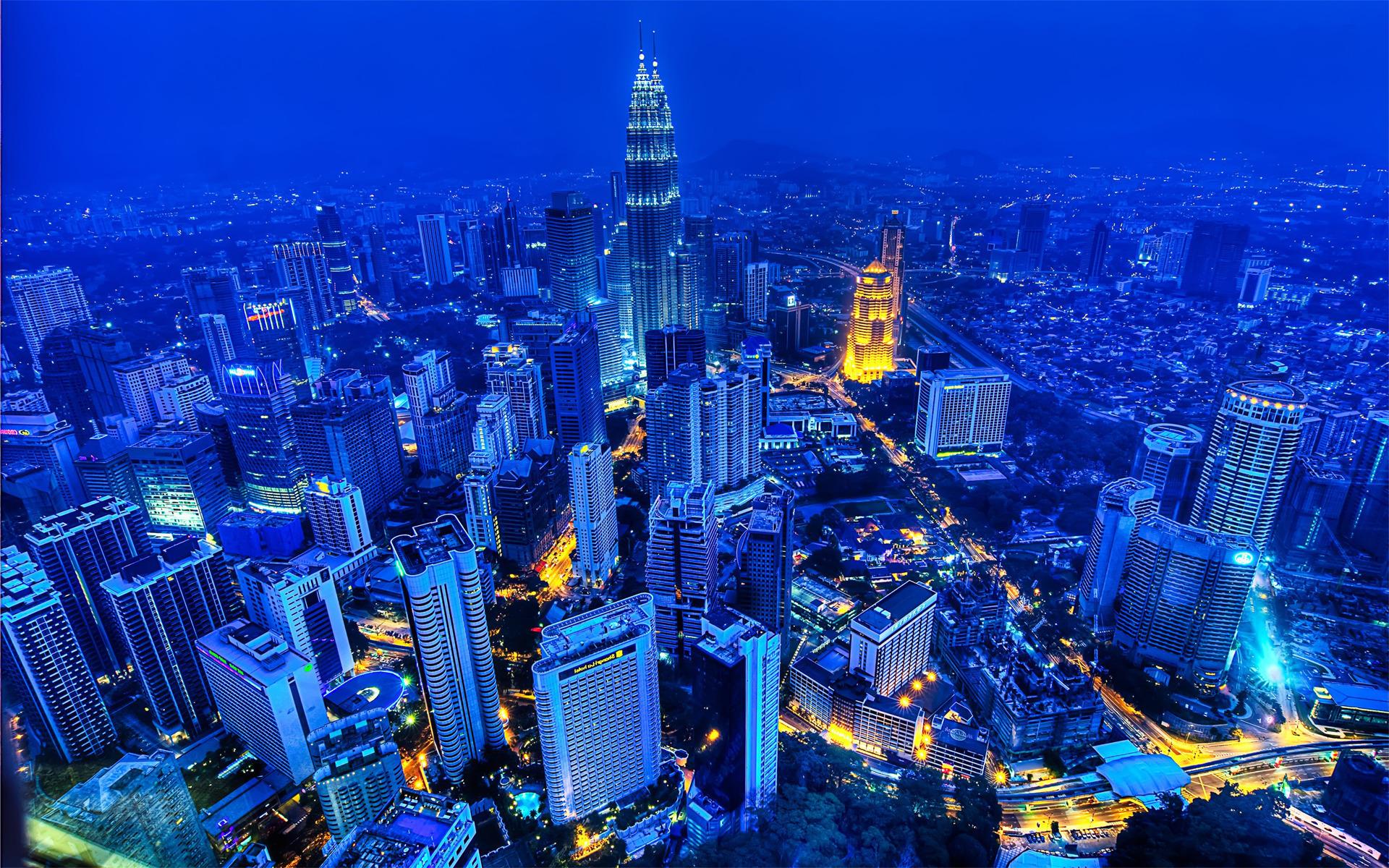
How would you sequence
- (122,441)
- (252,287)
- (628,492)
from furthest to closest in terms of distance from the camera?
(252,287)
(628,492)
(122,441)

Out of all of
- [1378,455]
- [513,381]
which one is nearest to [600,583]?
[513,381]

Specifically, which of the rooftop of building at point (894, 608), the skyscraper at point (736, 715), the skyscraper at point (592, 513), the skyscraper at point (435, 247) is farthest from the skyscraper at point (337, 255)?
the skyscraper at point (736, 715)

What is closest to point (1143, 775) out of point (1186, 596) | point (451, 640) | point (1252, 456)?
point (1186, 596)

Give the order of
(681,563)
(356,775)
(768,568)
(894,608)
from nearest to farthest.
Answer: (356,775), (894,608), (681,563), (768,568)

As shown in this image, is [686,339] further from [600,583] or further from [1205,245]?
[1205,245]

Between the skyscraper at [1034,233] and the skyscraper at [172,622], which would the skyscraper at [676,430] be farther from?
the skyscraper at [1034,233]

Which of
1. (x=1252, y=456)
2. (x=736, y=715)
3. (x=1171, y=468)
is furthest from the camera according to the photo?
(x=1171, y=468)

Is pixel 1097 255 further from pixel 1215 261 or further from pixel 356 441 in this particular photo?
pixel 356 441
